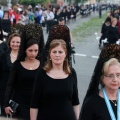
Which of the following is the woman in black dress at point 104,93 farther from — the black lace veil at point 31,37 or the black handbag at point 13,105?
the black handbag at point 13,105

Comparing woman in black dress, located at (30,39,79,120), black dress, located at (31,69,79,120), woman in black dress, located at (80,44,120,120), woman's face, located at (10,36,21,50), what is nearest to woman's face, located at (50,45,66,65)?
woman in black dress, located at (30,39,79,120)

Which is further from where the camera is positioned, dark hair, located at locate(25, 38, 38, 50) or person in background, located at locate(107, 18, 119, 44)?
person in background, located at locate(107, 18, 119, 44)

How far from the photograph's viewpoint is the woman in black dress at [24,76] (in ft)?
18.2

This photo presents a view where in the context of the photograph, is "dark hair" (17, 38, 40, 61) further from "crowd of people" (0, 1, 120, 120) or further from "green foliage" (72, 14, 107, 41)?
"green foliage" (72, 14, 107, 41)

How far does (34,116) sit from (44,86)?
346 millimetres

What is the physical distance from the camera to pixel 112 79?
3.71 metres

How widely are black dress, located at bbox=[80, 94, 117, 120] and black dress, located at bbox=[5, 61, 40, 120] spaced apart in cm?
190

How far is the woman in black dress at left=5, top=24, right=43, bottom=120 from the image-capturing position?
18.2 feet

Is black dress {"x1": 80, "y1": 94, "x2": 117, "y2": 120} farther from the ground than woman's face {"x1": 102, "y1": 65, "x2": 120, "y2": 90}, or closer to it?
closer to it

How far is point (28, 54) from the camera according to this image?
5590 mm

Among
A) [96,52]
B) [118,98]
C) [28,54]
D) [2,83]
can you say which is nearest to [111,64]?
[118,98]

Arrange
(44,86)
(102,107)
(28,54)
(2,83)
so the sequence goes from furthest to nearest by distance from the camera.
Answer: (2,83)
(28,54)
(44,86)
(102,107)

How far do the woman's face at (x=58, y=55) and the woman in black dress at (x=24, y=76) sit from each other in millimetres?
903

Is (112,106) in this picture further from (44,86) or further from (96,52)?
(96,52)
